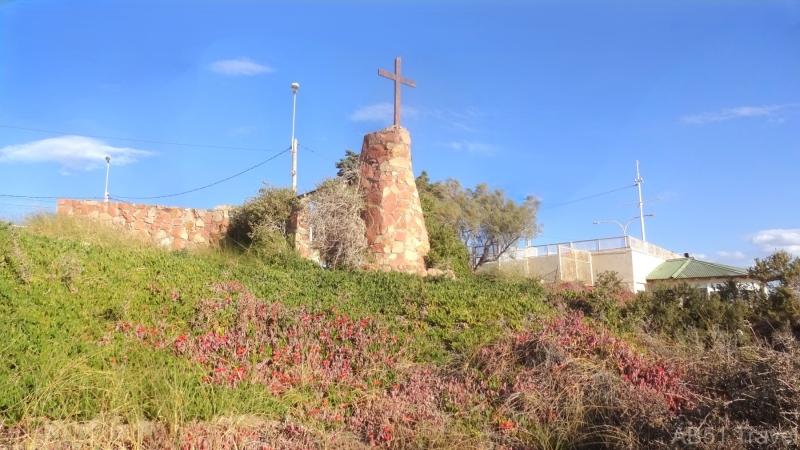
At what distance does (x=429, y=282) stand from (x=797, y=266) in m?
8.21

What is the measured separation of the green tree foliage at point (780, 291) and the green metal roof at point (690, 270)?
11.7m

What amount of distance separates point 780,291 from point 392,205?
7199 millimetres

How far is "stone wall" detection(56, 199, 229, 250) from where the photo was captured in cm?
1156

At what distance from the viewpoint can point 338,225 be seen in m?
10.9

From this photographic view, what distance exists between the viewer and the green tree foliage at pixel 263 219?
11.2 m

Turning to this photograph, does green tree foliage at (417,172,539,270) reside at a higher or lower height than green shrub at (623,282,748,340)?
higher

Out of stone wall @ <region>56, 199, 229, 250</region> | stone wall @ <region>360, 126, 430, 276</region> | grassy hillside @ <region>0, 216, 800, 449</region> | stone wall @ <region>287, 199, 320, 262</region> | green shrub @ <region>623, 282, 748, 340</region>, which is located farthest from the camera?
stone wall @ <region>56, 199, 229, 250</region>

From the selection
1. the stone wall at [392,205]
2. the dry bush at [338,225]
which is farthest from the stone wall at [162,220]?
the stone wall at [392,205]

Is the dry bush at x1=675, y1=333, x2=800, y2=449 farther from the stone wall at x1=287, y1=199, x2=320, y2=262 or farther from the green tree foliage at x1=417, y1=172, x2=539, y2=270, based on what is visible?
the green tree foliage at x1=417, y1=172, x2=539, y2=270

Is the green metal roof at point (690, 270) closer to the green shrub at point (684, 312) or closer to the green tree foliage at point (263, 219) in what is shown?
the green shrub at point (684, 312)

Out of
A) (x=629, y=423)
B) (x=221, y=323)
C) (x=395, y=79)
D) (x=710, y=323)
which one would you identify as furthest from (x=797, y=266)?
(x=221, y=323)

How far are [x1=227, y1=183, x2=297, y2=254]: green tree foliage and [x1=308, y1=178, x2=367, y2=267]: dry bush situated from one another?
684 millimetres

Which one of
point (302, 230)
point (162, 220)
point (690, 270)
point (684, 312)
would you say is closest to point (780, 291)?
point (684, 312)

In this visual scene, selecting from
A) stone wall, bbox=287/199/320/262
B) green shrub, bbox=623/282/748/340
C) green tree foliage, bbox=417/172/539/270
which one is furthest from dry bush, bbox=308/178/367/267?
green tree foliage, bbox=417/172/539/270
